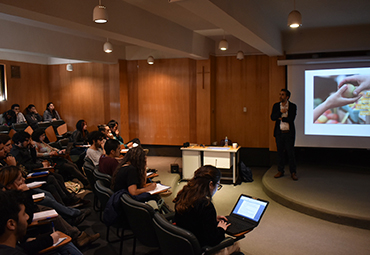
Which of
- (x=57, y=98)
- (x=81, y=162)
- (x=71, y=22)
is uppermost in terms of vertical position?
(x=71, y=22)

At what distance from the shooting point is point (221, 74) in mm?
8094

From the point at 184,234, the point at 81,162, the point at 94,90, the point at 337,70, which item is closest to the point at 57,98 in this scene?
the point at 94,90

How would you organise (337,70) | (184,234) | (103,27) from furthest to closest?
1. (337,70)
2. (103,27)
3. (184,234)

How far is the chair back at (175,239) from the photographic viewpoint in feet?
6.77

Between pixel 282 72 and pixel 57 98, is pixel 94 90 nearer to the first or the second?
pixel 57 98

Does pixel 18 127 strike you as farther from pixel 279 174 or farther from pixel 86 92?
pixel 279 174

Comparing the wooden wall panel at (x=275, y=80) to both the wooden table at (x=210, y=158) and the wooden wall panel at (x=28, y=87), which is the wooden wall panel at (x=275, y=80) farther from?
the wooden wall panel at (x=28, y=87)

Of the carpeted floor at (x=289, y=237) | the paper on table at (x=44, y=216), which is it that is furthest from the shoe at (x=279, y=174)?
the paper on table at (x=44, y=216)

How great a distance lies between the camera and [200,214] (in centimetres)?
224

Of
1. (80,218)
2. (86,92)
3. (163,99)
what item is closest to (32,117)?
(86,92)

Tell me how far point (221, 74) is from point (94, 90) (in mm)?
3883

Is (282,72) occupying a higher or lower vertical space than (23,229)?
higher

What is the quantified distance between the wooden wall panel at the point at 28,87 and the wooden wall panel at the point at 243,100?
18.6 ft

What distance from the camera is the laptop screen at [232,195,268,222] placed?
2637mm
